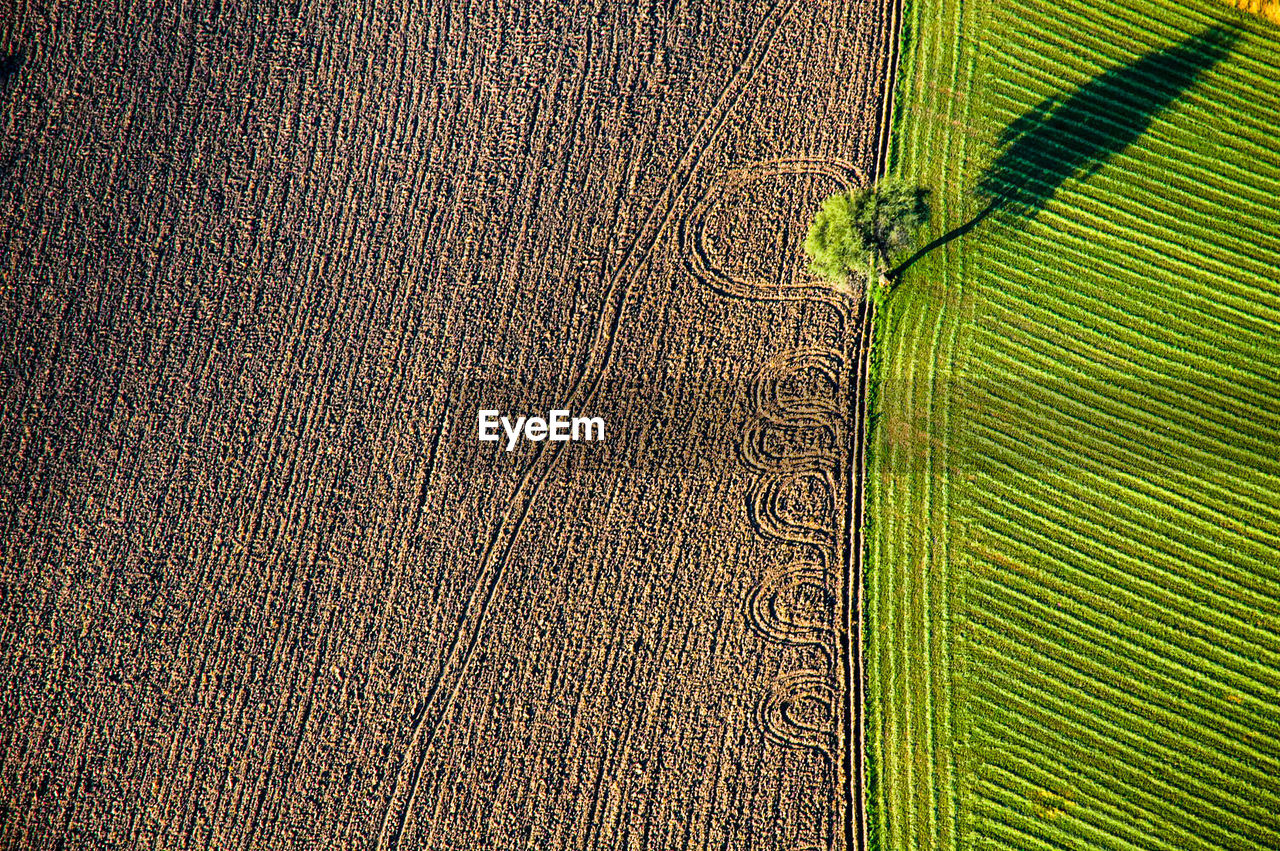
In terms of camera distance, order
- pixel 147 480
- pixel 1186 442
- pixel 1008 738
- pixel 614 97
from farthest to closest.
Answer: pixel 614 97, pixel 147 480, pixel 1186 442, pixel 1008 738

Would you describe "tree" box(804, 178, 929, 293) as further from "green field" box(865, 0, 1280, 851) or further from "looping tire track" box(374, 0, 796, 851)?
"looping tire track" box(374, 0, 796, 851)

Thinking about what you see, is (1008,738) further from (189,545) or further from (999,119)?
(189,545)

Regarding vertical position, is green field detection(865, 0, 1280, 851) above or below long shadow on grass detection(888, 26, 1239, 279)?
below

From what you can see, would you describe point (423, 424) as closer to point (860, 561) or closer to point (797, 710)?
point (860, 561)

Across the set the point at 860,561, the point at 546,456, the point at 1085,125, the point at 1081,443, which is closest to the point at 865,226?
the point at 1081,443

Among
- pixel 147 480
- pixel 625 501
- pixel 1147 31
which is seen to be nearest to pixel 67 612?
pixel 147 480

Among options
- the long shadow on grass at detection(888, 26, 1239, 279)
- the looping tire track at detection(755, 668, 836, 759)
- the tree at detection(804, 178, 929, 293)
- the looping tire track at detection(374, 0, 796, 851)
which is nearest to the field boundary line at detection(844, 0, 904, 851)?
the looping tire track at detection(755, 668, 836, 759)
